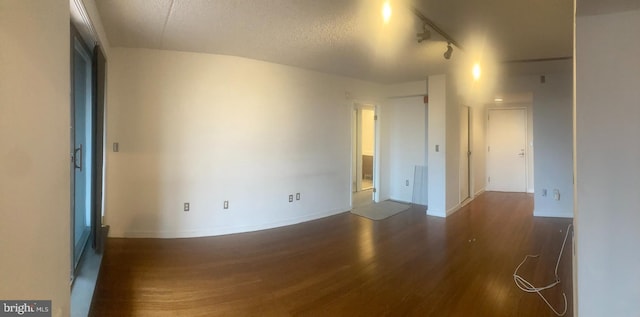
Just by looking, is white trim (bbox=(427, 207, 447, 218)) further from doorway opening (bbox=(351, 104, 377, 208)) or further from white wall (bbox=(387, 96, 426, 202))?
doorway opening (bbox=(351, 104, 377, 208))

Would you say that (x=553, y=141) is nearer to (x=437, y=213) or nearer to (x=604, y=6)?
(x=437, y=213)

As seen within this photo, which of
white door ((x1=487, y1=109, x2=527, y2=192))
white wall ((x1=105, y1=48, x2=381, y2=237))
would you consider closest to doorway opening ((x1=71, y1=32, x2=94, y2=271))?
white wall ((x1=105, y1=48, x2=381, y2=237))

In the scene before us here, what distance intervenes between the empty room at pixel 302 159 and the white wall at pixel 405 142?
3 cm

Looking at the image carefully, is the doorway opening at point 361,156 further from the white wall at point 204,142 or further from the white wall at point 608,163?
the white wall at point 608,163

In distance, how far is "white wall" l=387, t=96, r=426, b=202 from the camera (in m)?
5.44

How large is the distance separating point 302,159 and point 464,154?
3.43 meters

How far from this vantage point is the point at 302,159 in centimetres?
436

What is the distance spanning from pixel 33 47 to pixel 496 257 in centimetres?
382

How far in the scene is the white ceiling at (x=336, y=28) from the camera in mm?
2311

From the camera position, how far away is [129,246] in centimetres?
318

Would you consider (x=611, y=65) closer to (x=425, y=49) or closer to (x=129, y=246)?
A: (x=425, y=49)

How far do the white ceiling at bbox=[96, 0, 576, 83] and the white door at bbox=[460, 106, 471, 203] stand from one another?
191 cm

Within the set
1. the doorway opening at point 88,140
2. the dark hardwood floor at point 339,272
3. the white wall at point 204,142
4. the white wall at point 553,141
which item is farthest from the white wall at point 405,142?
the doorway opening at point 88,140

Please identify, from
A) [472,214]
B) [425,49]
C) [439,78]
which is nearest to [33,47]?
[425,49]
